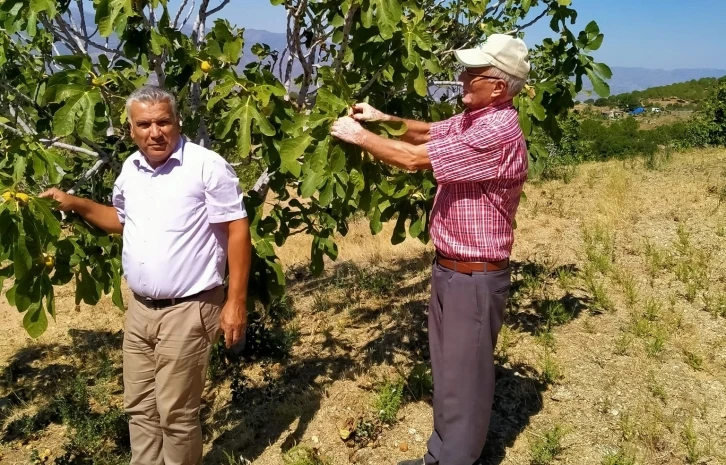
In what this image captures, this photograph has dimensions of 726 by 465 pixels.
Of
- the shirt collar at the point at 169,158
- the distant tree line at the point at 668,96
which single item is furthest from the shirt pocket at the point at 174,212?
the distant tree line at the point at 668,96

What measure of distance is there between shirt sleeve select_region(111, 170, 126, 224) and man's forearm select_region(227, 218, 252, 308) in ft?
1.67

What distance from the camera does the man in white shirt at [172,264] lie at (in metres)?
2.30

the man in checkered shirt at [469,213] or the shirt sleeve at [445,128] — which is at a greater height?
the shirt sleeve at [445,128]

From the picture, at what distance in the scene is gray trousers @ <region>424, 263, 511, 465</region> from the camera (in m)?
2.38

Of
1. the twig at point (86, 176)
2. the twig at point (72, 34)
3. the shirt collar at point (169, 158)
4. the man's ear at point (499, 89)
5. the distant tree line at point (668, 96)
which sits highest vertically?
the distant tree line at point (668, 96)

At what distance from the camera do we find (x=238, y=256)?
240cm

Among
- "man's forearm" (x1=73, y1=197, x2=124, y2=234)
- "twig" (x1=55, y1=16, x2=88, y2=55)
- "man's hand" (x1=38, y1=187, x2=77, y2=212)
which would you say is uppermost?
"twig" (x1=55, y1=16, x2=88, y2=55)

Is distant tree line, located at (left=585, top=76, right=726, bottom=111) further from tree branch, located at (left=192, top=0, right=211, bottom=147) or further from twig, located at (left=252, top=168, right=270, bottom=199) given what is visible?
tree branch, located at (left=192, top=0, right=211, bottom=147)

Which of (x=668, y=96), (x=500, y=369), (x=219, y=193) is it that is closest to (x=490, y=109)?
(x=219, y=193)

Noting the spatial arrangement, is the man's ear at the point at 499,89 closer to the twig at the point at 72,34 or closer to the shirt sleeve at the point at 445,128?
the shirt sleeve at the point at 445,128

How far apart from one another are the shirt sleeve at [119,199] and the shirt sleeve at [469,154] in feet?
4.13

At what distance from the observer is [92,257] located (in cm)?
275

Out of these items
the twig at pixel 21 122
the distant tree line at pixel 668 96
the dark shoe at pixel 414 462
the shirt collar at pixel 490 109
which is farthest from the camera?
the distant tree line at pixel 668 96

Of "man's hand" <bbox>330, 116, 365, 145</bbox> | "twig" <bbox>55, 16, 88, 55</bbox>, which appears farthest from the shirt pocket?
"twig" <bbox>55, 16, 88, 55</bbox>
